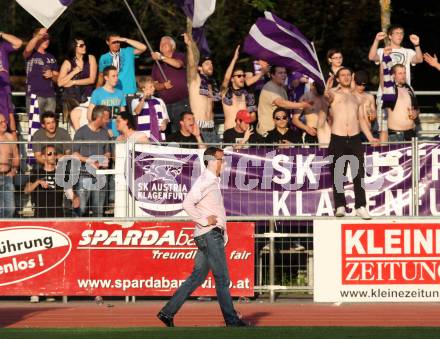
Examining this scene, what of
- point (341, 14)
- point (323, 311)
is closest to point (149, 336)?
point (323, 311)

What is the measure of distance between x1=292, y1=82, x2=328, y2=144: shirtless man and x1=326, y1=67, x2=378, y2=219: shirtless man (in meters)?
1.37

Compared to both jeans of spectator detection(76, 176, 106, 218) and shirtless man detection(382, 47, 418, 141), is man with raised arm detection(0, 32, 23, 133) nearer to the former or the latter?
jeans of spectator detection(76, 176, 106, 218)

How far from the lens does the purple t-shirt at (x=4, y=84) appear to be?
22.3 metres

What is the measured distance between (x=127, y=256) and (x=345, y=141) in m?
3.45

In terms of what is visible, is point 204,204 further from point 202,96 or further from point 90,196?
point 202,96

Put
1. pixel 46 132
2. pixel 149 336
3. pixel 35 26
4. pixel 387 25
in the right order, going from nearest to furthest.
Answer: pixel 149 336 → pixel 46 132 → pixel 387 25 → pixel 35 26

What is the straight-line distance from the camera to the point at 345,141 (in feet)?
65.7

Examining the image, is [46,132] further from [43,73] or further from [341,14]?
[341,14]

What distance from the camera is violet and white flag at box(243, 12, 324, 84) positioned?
833 inches

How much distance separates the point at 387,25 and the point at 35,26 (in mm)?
10758

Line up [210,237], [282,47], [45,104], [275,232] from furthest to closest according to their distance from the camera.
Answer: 1. [45,104]
2. [282,47]
3. [275,232]
4. [210,237]

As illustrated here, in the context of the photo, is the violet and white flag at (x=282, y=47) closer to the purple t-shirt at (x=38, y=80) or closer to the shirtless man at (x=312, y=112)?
the shirtless man at (x=312, y=112)

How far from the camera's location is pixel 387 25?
24500 millimetres

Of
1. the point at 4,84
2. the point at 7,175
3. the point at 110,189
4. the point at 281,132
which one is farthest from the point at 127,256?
the point at 4,84
